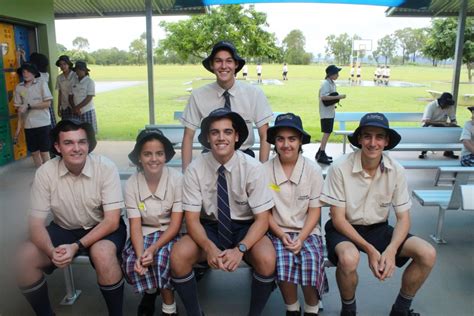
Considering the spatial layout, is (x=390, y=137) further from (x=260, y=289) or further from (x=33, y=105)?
(x=33, y=105)

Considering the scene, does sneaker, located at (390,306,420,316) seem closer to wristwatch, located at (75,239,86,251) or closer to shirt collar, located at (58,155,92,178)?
wristwatch, located at (75,239,86,251)

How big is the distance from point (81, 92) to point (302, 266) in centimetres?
560

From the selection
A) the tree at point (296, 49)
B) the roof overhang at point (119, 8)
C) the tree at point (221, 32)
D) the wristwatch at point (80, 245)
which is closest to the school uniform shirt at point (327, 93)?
the roof overhang at point (119, 8)

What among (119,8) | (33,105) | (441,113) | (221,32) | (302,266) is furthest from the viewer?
(221,32)

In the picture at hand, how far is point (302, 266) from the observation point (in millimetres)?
2553

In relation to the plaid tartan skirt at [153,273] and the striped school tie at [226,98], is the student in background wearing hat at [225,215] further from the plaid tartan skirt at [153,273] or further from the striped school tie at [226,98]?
the striped school tie at [226,98]

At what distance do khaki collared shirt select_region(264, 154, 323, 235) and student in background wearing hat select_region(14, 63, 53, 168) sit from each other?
415 centimetres

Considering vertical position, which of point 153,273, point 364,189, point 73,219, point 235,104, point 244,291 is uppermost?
point 235,104

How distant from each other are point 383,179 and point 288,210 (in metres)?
0.67

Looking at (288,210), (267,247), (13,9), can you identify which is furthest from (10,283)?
(13,9)

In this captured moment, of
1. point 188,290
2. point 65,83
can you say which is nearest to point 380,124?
point 188,290

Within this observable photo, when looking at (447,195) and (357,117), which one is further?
(357,117)

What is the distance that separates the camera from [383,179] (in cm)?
278

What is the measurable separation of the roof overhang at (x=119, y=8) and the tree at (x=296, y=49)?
3897 centimetres
